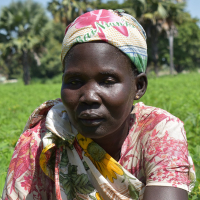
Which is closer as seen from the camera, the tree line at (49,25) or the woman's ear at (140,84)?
the woman's ear at (140,84)

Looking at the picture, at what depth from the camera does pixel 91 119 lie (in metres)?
1.32

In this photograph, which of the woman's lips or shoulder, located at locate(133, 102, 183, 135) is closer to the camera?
the woman's lips

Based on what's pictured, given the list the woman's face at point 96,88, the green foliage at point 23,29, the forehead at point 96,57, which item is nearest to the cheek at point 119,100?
the woman's face at point 96,88

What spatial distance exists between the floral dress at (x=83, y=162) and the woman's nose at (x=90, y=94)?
267mm

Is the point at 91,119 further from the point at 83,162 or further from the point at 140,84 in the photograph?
the point at 140,84

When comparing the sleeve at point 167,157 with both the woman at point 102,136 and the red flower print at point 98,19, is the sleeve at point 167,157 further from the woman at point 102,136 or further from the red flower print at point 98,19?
the red flower print at point 98,19

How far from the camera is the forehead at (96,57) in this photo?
1331 mm

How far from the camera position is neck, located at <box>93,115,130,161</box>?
5.09 feet

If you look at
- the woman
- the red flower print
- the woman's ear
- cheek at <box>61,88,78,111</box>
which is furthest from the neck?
the red flower print

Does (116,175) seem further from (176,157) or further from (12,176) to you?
(12,176)

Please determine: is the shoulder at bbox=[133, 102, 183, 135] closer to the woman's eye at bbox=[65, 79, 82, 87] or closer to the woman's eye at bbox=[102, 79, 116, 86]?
the woman's eye at bbox=[102, 79, 116, 86]

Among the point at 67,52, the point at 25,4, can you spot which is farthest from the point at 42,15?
the point at 67,52

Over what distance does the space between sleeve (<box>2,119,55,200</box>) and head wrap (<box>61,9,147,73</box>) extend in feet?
1.72

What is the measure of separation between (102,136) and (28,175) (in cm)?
47
